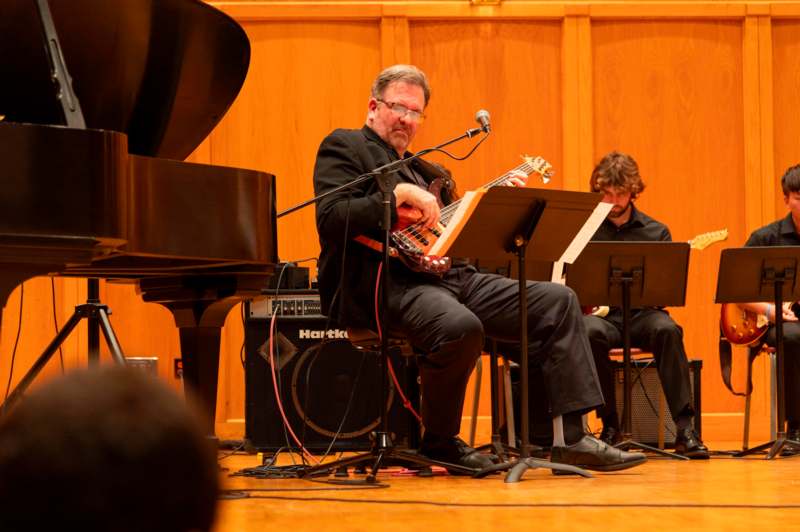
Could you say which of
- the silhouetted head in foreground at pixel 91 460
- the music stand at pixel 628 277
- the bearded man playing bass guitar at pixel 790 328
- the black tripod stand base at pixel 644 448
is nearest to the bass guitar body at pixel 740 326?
the bearded man playing bass guitar at pixel 790 328

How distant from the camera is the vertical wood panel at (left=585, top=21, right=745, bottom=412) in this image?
7109 millimetres

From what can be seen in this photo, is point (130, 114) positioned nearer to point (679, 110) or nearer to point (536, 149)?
point (536, 149)

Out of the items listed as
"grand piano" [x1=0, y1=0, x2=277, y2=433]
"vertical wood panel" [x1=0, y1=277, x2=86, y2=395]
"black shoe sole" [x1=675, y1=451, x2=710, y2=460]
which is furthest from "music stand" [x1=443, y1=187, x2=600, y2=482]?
"vertical wood panel" [x1=0, y1=277, x2=86, y2=395]

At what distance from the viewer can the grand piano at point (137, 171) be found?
240cm

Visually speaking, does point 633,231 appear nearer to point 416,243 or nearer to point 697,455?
point 697,455

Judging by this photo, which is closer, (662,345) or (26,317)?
(662,345)

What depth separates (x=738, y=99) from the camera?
715 cm

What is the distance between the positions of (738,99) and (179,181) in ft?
16.6

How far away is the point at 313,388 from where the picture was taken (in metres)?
5.25

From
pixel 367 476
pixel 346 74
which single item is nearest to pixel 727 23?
pixel 346 74

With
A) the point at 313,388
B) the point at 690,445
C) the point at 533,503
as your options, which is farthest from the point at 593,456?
the point at 313,388

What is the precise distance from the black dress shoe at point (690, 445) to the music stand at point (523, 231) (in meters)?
1.41

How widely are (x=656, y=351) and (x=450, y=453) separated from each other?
171cm

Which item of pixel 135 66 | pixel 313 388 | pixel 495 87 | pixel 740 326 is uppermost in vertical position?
pixel 495 87
